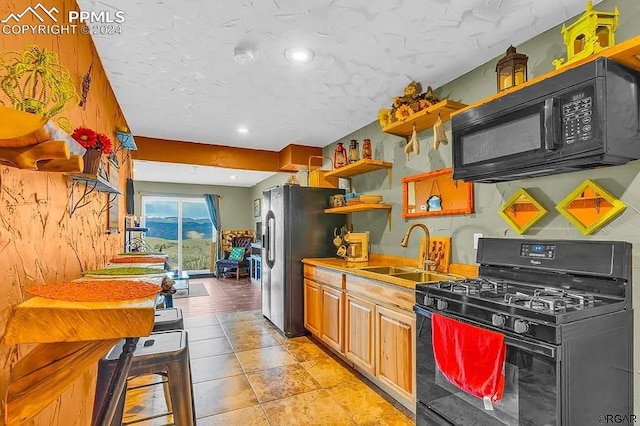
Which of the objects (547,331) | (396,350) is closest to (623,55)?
(547,331)

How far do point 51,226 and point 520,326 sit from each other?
80.5 inches

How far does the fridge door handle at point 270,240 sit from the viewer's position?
4.30 meters

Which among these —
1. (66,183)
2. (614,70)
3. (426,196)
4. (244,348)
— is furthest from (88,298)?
(244,348)

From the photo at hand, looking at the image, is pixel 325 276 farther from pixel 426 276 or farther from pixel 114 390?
pixel 114 390

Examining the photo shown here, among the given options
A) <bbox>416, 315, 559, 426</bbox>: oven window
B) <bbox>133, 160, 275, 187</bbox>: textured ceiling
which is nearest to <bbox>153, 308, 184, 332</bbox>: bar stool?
<bbox>416, 315, 559, 426</bbox>: oven window

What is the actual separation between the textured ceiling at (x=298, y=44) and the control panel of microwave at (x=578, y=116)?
676mm

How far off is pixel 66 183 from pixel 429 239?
254 centimetres

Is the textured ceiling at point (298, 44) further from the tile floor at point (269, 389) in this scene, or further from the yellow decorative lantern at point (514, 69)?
the tile floor at point (269, 389)

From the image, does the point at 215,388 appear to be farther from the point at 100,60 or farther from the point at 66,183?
the point at 100,60

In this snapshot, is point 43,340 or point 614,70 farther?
point 614,70

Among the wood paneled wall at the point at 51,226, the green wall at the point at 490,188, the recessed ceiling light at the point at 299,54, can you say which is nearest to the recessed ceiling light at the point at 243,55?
the recessed ceiling light at the point at 299,54

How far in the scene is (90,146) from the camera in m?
1.57

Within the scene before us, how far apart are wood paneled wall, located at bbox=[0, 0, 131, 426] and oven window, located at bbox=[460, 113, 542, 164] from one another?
2.17m

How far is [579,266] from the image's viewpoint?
A: 5.77 ft
